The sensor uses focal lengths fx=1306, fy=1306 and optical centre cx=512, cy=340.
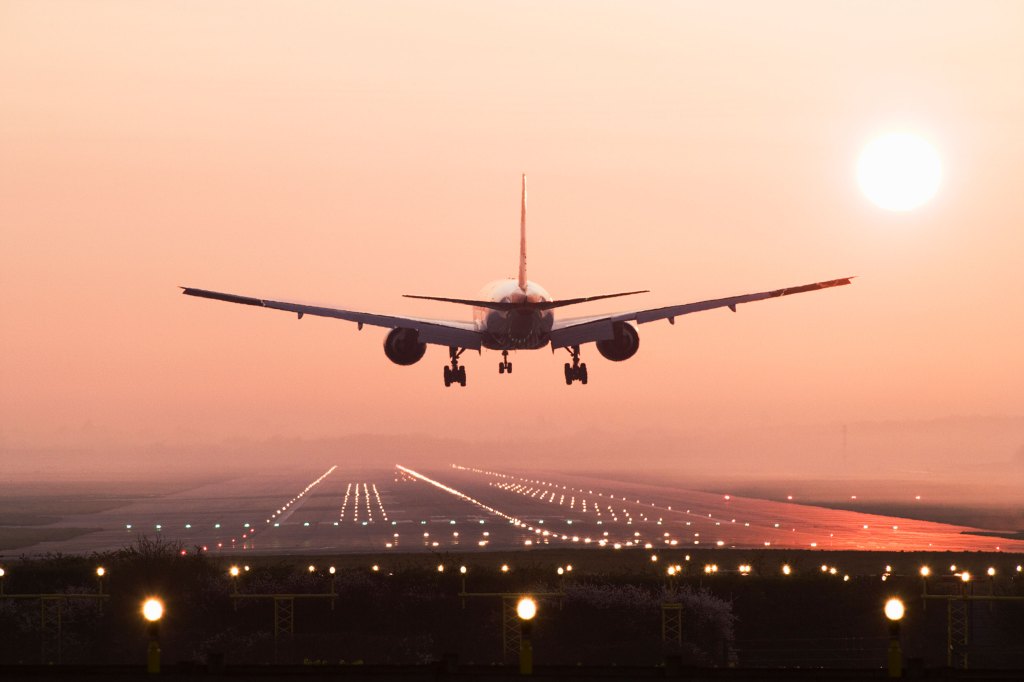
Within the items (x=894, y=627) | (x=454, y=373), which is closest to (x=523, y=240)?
(x=454, y=373)

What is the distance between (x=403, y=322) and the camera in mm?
68500

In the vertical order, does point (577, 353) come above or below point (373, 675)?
above

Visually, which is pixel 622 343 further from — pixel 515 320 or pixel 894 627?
pixel 894 627

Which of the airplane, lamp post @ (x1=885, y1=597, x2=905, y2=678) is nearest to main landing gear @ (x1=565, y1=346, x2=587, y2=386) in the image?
the airplane

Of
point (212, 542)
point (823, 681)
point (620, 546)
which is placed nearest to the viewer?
point (823, 681)

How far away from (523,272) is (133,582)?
29.9 m

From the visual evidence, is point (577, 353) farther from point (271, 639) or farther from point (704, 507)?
point (704, 507)

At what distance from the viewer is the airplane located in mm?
67562

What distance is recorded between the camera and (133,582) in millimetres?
78500

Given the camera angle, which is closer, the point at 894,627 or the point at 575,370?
the point at 894,627

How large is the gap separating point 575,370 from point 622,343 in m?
2.98

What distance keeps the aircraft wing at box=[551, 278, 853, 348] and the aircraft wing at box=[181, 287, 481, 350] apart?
465 cm

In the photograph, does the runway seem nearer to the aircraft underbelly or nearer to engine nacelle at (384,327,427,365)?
engine nacelle at (384,327,427,365)

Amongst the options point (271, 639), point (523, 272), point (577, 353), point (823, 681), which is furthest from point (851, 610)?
point (823, 681)
